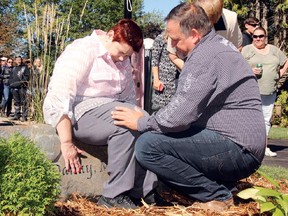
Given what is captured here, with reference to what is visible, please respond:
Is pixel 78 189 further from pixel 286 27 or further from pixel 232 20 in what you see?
pixel 286 27

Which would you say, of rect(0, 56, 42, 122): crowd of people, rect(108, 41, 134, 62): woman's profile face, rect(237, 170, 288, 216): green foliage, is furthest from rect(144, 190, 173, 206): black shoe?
rect(0, 56, 42, 122): crowd of people

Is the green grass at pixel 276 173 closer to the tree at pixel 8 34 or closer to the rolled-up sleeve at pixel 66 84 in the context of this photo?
the rolled-up sleeve at pixel 66 84

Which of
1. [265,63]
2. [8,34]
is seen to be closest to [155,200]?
[265,63]

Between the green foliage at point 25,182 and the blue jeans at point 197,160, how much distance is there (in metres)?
0.86

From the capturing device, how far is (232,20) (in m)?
5.09

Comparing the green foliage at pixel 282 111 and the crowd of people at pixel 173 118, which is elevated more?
the crowd of people at pixel 173 118

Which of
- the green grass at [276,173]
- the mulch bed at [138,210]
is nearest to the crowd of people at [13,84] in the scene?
the green grass at [276,173]

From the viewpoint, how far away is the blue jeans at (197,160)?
11.5 ft

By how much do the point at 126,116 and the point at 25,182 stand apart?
1073 mm

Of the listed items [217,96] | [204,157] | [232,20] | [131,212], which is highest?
[232,20]

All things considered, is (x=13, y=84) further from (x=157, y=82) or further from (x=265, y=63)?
(x=157, y=82)

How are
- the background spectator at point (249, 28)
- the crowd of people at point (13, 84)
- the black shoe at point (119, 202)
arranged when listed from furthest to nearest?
the crowd of people at point (13, 84) → the background spectator at point (249, 28) → the black shoe at point (119, 202)

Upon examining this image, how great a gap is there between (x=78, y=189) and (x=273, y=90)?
463 cm

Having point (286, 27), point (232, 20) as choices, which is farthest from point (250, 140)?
point (286, 27)
